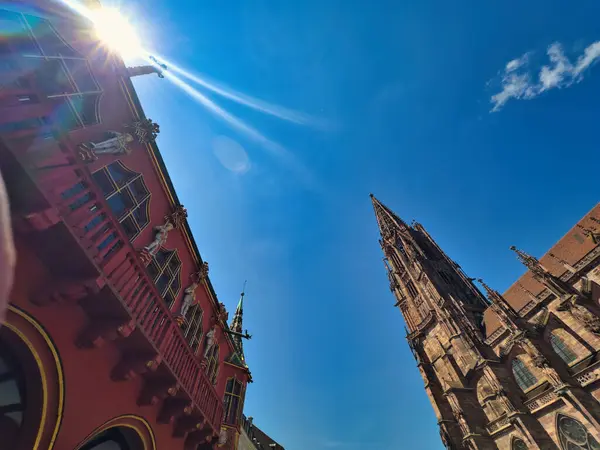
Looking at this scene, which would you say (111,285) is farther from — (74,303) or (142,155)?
(142,155)

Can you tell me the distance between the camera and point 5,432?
453 centimetres

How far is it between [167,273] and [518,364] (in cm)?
2622

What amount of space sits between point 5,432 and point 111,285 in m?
2.58

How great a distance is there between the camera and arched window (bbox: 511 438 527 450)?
1926 cm

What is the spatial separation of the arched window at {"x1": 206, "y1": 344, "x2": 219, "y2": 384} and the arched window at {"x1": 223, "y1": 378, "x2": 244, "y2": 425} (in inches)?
52.3

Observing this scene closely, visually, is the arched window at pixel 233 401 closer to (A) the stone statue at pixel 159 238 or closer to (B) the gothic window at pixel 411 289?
(A) the stone statue at pixel 159 238

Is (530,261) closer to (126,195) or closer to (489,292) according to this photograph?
(489,292)

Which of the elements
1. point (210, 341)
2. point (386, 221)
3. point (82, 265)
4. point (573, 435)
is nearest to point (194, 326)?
point (210, 341)

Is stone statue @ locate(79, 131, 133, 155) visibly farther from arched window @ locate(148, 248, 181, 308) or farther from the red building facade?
arched window @ locate(148, 248, 181, 308)

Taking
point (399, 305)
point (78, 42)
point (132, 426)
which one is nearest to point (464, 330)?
point (399, 305)

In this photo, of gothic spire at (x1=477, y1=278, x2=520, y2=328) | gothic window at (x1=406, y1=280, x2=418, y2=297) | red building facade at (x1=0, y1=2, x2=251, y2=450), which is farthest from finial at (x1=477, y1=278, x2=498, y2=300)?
red building facade at (x1=0, y1=2, x2=251, y2=450)

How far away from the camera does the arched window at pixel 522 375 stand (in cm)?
2092

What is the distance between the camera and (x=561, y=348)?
19516 mm

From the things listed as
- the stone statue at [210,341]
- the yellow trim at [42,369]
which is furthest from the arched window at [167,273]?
the yellow trim at [42,369]
